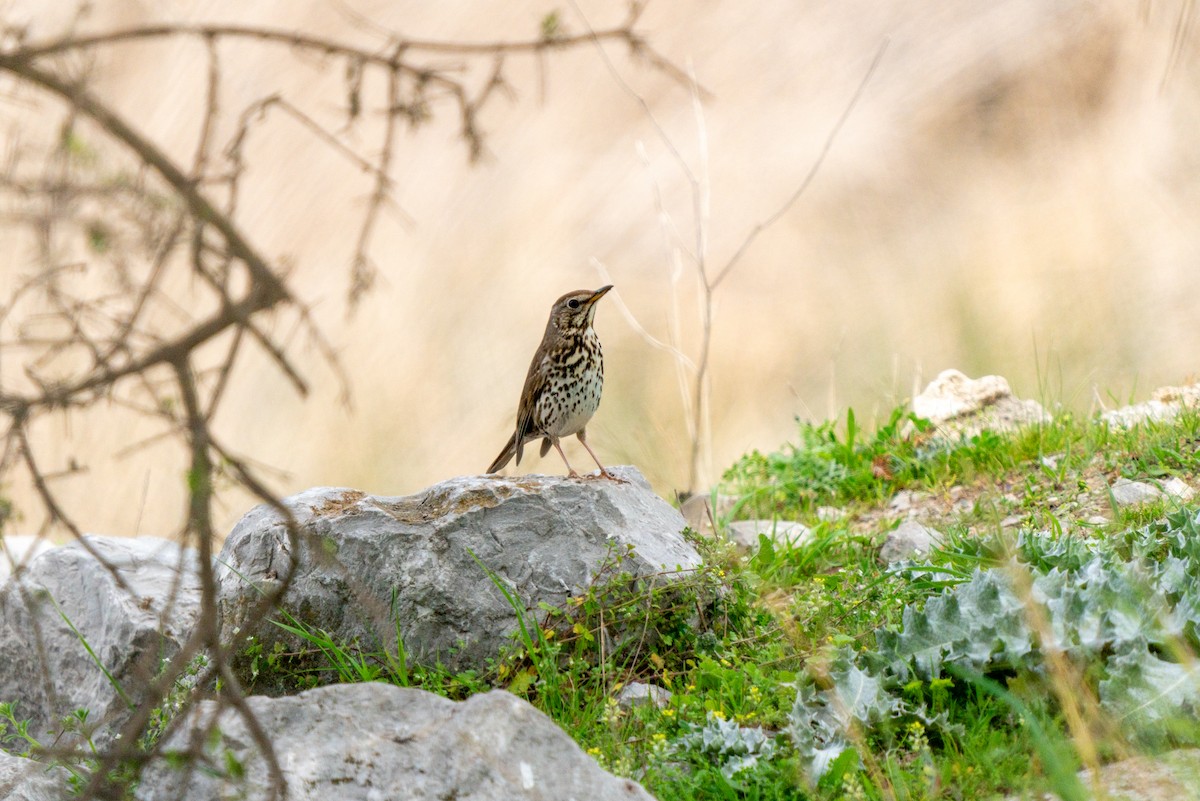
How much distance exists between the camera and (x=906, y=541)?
5523 mm

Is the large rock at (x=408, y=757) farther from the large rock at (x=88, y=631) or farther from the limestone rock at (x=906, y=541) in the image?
the limestone rock at (x=906, y=541)

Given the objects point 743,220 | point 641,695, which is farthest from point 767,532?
point 743,220

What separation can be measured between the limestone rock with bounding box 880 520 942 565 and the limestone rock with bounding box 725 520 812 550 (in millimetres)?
422

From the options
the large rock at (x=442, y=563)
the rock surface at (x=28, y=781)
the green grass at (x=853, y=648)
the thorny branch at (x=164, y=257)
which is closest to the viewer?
the thorny branch at (x=164, y=257)

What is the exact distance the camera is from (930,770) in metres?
3.20

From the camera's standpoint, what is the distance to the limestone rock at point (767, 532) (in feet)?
19.5

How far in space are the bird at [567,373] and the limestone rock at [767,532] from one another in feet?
2.76

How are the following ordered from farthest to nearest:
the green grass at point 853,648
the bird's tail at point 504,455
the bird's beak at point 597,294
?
1. the bird's tail at point 504,455
2. the bird's beak at point 597,294
3. the green grass at point 853,648

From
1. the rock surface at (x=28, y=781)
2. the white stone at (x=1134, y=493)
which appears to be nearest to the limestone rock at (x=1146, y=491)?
the white stone at (x=1134, y=493)

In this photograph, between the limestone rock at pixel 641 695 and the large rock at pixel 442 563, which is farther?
the large rock at pixel 442 563

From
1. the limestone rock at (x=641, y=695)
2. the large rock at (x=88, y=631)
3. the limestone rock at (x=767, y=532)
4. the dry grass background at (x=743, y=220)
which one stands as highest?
the dry grass background at (x=743, y=220)

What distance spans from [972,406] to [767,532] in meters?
1.88

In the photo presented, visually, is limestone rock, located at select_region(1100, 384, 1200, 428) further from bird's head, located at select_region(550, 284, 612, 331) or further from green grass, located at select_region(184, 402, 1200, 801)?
bird's head, located at select_region(550, 284, 612, 331)

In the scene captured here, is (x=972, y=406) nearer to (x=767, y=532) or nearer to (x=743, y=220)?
(x=767, y=532)
